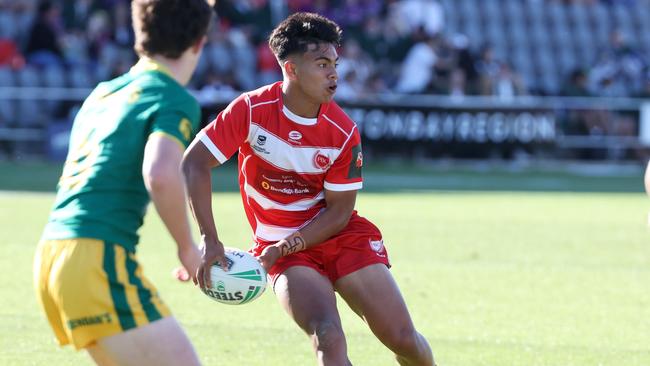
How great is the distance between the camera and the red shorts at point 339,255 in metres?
6.55

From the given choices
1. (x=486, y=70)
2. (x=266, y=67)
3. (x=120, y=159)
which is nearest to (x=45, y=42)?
(x=266, y=67)

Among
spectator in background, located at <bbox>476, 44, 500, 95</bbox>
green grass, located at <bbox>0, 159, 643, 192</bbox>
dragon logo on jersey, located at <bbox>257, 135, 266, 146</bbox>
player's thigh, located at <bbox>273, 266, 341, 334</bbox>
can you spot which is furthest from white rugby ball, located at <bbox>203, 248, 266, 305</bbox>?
spectator in background, located at <bbox>476, 44, 500, 95</bbox>

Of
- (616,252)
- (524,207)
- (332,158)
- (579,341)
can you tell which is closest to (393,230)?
(616,252)

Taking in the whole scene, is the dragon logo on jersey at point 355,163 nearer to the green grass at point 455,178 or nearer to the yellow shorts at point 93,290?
the yellow shorts at point 93,290

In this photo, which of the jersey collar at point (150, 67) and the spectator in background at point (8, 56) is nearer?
the jersey collar at point (150, 67)

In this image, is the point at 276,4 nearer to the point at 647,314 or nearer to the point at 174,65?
the point at 647,314

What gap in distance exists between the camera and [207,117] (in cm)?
2281

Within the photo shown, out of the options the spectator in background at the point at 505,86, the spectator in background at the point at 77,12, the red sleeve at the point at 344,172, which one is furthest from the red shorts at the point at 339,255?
the spectator in background at the point at 77,12

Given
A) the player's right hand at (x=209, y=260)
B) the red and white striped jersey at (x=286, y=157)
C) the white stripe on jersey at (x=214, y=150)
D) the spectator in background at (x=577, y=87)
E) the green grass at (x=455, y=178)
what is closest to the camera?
the player's right hand at (x=209, y=260)

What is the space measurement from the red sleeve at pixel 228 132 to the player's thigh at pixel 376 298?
0.89m

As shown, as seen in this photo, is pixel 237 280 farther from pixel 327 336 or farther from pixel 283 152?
pixel 283 152

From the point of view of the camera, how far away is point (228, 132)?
645 centimetres

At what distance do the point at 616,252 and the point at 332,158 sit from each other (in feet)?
23.6

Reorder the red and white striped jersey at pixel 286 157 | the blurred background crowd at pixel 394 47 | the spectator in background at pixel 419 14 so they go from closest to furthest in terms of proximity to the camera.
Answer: the red and white striped jersey at pixel 286 157 → the blurred background crowd at pixel 394 47 → the spectator in background at pixel 419 14
